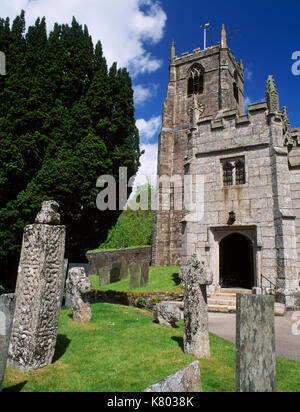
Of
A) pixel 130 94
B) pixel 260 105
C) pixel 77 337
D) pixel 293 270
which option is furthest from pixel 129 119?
pixel 77 337

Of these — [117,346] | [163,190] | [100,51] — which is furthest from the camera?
[163,190]

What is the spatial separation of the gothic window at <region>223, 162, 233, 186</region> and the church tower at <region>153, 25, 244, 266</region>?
9.58 meters

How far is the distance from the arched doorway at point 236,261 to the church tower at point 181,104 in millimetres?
6603

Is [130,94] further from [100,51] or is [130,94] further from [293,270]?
[293,270]

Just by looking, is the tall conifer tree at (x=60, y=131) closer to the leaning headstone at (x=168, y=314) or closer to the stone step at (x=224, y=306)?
the stone step at (x=224, y=306)

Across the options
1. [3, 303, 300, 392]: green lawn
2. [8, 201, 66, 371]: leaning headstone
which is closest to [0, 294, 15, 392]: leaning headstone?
[3, 303, 300, 392]: green lawn

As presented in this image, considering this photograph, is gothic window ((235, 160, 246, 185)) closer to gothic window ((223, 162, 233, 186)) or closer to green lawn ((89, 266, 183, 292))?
gothic window ((223, 162, 233, 186))

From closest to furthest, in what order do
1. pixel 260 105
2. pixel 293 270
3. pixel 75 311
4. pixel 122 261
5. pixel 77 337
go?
1. pixel 77 337
2. pixel 75 311
3. pixel 293 270
4. pixel 260 105
5. pixel 122 261

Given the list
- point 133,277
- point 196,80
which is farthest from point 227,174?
point 196,80

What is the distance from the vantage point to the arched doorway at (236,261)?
14258 mm

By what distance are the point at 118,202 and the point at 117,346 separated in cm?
1500

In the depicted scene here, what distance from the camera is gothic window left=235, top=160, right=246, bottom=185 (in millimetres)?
12159

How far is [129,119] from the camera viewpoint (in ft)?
70.4

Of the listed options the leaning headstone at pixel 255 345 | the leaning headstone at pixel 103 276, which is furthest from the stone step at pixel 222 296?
the leaning headstone at pixel 255 345
